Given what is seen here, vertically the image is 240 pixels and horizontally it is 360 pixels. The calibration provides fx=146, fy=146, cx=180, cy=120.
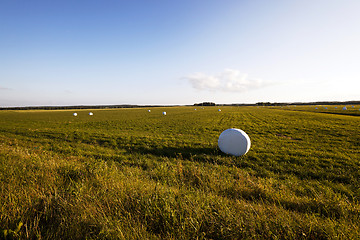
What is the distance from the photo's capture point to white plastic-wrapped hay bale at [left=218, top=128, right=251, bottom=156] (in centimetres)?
952

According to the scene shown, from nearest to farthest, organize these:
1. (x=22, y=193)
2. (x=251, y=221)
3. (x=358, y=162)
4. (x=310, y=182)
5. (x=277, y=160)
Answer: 1. (x=251, y=221)
2. (x=22, y=193)
3. (x=310, y=182)
4. (x=358, y=162)
5. (x=277, y=160)

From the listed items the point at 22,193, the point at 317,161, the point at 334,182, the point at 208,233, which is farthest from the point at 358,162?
the point at 22,193

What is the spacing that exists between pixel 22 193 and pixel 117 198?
6.58ft

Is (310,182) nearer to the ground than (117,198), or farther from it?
nearer to the ground

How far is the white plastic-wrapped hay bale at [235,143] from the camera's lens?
952 cm

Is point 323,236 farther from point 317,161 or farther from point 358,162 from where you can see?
point 358,162

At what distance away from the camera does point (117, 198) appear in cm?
321

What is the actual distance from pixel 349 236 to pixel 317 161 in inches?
332

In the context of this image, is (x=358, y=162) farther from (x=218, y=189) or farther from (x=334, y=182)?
(x=218, y=189)

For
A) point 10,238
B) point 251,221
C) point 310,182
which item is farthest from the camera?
point 310,182

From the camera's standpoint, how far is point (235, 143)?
9.57 meters

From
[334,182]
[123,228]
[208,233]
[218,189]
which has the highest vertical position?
[123,228]

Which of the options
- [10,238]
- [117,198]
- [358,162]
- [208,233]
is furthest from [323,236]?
[358,162]

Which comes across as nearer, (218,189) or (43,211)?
(43,211)
